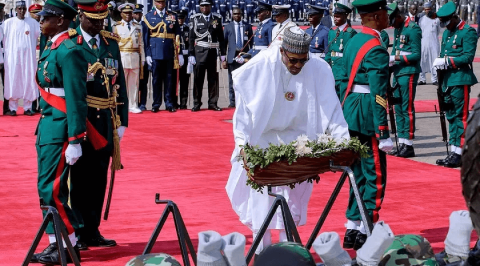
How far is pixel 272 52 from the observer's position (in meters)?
5.77

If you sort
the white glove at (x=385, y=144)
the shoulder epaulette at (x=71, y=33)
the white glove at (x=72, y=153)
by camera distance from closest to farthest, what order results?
the white glove at (x=72, y=153) < the shoulder epaulette at (x=71, y=33) < the white glove at (x=385, y=144)

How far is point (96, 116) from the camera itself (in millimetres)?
6715

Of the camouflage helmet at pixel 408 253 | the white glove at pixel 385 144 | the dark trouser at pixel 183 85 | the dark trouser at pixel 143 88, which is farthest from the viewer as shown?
the dark trouser at pixel 183 85

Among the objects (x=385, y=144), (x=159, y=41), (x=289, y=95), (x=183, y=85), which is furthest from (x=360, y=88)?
(x=183, y=85)

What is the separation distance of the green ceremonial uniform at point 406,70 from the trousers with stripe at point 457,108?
729 mm

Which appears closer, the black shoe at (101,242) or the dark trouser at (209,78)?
the black shoe at (101,242)

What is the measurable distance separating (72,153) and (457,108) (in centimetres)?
590

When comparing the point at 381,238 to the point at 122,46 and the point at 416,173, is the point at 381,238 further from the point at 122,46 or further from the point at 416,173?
the point at 122,46

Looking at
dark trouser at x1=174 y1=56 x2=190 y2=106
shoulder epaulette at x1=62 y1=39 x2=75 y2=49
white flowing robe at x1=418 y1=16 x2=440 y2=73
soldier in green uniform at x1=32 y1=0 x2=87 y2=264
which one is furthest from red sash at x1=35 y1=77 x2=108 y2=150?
white flowing robe at x1=418 y1=16 x2=440 y2=73

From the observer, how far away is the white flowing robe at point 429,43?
19641 millimetres

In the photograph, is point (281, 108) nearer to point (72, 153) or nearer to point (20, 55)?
point (72, 153)

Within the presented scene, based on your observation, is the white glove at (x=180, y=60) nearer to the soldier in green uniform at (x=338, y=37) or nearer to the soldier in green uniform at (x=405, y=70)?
the soldier in green uniform at (x=338, y=37)

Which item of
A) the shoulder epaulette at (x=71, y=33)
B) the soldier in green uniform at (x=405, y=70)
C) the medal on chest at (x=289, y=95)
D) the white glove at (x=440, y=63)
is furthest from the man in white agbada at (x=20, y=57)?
the medal on chest at (x=289, y=95)

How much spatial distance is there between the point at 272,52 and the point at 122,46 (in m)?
9.86
